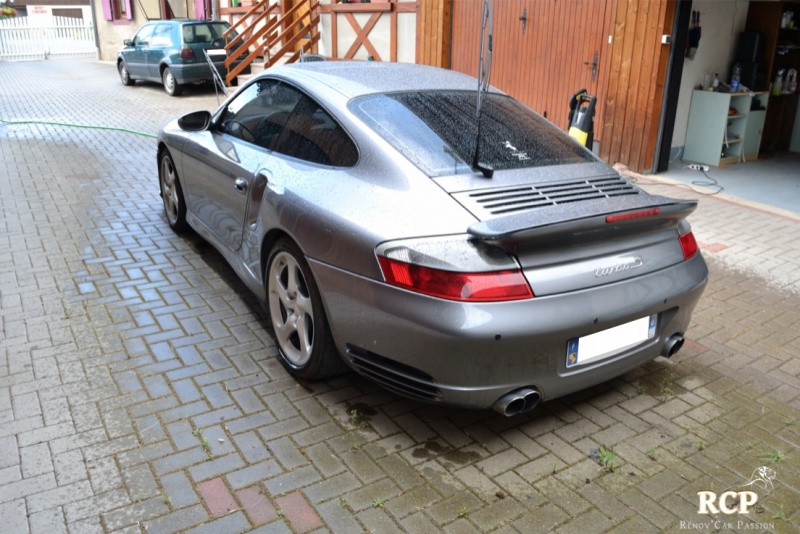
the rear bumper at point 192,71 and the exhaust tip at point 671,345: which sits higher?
the rear bumper at point 192,71

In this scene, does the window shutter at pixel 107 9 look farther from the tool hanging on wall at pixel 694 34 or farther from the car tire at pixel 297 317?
the car tire at pixel 297 317

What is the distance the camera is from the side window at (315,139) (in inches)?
140

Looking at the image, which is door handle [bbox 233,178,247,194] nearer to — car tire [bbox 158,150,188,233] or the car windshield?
the car windshield

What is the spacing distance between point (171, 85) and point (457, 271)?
1534cm

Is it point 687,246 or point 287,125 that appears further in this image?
point 287,125

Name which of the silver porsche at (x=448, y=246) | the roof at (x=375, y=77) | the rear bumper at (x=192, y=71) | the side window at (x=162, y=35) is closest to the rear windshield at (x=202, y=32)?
the side window at (x=162, y=35)

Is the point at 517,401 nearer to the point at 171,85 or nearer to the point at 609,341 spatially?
the point at 609,341

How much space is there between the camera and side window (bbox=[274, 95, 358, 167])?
11.7 feet

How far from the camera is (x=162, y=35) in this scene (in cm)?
1694

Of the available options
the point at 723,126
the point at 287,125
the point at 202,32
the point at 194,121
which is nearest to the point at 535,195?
the point at 287,125

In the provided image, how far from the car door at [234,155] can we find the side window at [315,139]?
14 centimetres

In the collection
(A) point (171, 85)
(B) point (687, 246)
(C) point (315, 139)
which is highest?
(C) point (315, 139)

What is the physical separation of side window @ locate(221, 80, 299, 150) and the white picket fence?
28972mm

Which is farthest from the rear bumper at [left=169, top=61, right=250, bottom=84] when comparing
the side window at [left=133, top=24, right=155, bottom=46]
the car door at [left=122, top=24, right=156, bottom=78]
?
the side window at [left=133, top=24, right=155, bottom=46]
